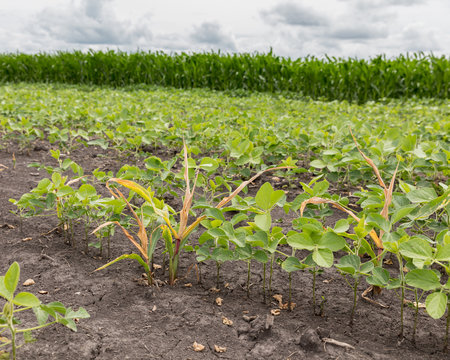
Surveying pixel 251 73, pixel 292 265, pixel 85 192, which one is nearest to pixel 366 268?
pixel 292 265

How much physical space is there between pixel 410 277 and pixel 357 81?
1084 cm

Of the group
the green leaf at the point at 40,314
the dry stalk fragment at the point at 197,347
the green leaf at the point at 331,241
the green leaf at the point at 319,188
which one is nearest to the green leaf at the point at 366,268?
the green leaf at the point at 331,241

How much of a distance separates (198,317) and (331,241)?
0.63 m

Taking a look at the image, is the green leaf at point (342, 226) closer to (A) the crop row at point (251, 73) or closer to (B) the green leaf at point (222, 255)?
(B) the green leaf at point (222, 255)

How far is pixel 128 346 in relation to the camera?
60.6 inches

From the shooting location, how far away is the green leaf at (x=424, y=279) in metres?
1.39

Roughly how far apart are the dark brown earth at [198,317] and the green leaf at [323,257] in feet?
0.98

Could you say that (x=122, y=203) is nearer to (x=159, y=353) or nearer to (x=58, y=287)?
(x=58, y=287)

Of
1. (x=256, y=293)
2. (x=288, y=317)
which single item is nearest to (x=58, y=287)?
(x=256, y=293)

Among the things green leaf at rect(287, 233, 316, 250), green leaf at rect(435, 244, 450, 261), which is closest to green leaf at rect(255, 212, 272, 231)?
green leaf at rect(287, 233, 316, 250)

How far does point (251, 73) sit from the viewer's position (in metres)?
12.8

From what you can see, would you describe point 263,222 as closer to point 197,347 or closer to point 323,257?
point 323,257

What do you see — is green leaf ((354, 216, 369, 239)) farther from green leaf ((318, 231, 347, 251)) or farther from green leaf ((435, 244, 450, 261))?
green leaf ((435, 244, 450, 261))

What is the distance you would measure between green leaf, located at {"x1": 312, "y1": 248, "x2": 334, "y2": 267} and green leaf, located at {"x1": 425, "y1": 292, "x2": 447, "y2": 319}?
0.33 metres
